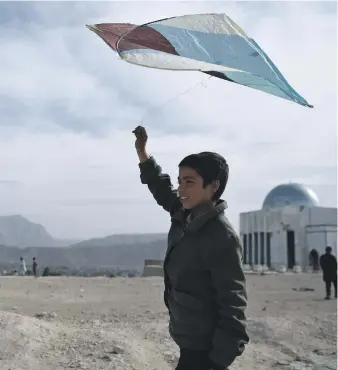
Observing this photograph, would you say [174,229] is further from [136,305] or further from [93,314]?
[136,305]

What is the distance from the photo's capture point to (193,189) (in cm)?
305

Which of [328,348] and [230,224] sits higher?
[230,224]

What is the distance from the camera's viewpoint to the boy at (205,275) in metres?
2.80

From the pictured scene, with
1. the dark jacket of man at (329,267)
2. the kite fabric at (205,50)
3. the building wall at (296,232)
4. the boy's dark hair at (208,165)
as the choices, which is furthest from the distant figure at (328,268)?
the building wall at (296,232)

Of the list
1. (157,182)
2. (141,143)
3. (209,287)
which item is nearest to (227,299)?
(209,287)

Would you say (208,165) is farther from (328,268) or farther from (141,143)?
(328,268)

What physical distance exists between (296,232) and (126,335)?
43468 millimetres

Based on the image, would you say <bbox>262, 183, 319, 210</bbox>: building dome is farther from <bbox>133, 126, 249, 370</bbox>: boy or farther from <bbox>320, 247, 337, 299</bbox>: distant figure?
<bbox>133, 126, 249, 370</bbox>: boy

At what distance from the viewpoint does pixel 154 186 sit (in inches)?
140

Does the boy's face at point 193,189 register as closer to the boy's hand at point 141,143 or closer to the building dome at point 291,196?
the boy's hand at point 141,143

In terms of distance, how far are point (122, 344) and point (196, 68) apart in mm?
4992

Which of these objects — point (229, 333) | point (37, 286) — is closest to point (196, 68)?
point (229, 333)

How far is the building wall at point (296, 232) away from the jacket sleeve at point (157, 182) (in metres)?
46.3

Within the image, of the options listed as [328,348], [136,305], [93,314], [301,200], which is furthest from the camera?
[301,200]
